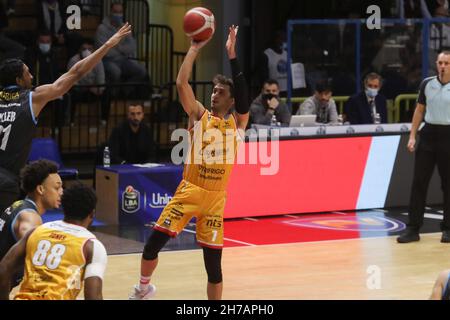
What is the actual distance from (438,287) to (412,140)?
657 cm

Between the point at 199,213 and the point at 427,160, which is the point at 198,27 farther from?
the point at 427,160

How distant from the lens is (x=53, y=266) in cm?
612

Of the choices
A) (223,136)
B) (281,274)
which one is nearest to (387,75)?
(281,274)

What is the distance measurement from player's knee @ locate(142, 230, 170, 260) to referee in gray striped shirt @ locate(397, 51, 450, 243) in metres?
4.31

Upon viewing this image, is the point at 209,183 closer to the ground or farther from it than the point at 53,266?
farther from it

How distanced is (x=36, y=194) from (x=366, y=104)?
29.7ft

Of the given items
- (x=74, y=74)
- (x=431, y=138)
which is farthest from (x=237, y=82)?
(x=431, y=138)

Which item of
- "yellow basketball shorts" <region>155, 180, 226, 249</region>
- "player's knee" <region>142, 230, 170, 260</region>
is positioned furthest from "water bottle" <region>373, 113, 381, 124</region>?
"player's knee" <region>142, 230, 170, 260</region>

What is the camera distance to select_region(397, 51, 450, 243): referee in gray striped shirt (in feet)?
40.8

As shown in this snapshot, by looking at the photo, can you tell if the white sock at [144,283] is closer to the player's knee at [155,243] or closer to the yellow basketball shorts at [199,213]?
the player's knee at [155,243]

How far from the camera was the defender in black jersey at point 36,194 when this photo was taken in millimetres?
6793

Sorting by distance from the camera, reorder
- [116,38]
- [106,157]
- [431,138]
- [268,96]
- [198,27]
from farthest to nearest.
Result: 1. [268,96]
2. [106,157]
3. [431,138]
4. [198,27]
5. [116,38]

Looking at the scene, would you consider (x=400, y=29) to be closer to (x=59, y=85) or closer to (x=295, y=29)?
(x=295, y=29)

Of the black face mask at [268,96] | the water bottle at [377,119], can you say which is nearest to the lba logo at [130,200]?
the black face mask at [268,96]
